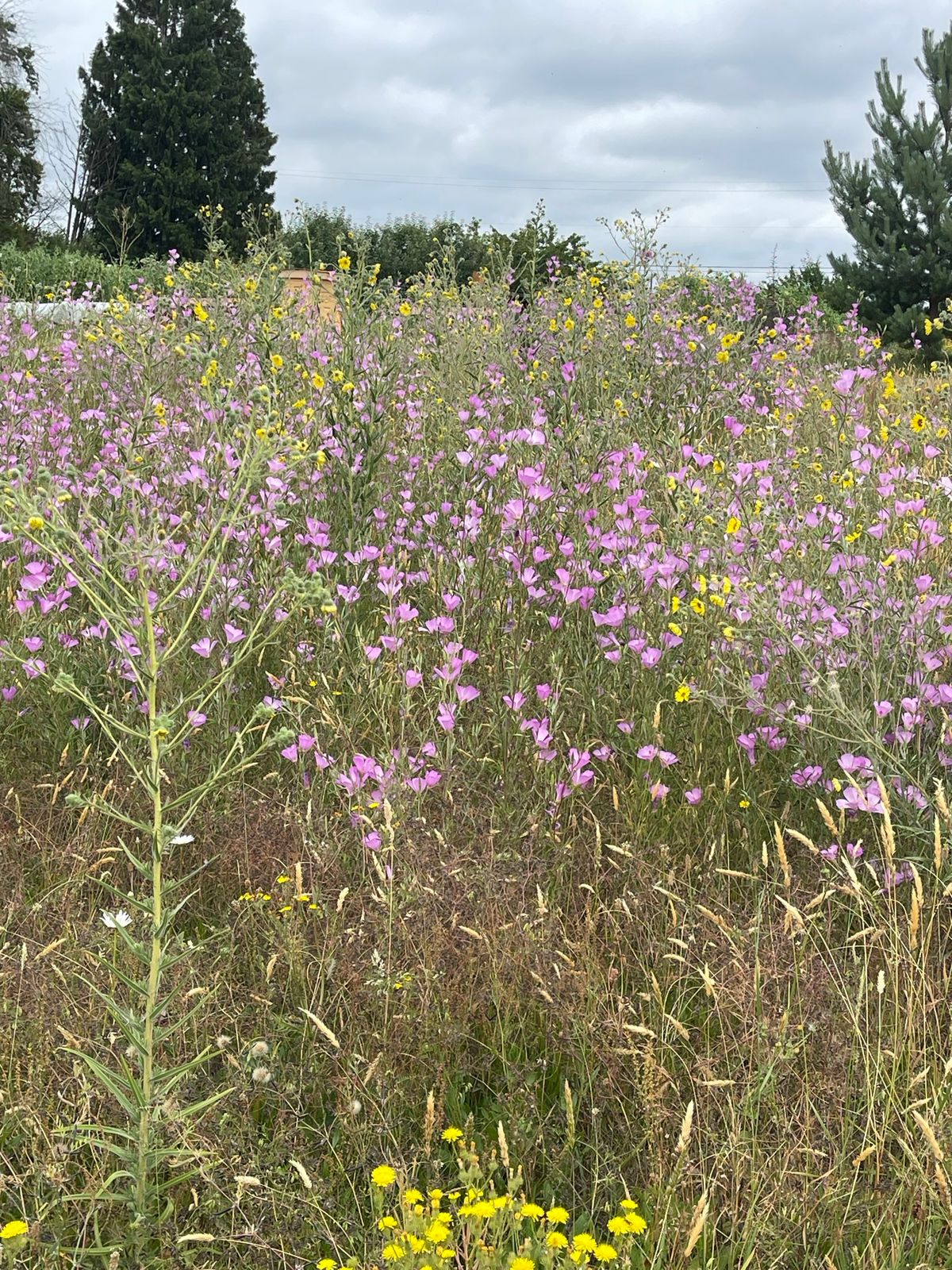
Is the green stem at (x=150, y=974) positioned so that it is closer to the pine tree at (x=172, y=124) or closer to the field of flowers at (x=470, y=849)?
the field of flowers at (x=470, y=849)

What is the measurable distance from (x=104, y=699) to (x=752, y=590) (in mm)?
1867

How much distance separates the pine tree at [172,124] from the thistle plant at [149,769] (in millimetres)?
31654

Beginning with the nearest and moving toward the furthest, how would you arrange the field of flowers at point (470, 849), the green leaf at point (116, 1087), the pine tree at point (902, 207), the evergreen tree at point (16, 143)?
the green leaf at point (116, 1087)
the field of flowers at point (470, 849)
the pine tree at point (902, 207)
the evergreen tree at point (16, 143)

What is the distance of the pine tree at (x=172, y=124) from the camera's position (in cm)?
3294

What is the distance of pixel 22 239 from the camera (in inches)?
1067

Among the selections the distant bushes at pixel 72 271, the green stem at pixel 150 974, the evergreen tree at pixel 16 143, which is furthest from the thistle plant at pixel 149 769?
the evergreen tree at pixel 16 143

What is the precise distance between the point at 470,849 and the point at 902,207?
1263 centimetres

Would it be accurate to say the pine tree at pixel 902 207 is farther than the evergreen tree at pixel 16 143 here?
No

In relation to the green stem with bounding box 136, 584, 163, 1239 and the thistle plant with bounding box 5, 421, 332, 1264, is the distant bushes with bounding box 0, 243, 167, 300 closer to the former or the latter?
the thistle plant with bounding box 5, 421, 332, 1264

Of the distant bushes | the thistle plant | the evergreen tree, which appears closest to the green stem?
the thistle plant

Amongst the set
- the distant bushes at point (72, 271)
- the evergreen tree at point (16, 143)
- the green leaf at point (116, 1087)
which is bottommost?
the green leaf at point (116, 1087)

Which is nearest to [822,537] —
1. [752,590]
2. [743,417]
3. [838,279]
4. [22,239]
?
[752,590]

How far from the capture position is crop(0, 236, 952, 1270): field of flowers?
167cm

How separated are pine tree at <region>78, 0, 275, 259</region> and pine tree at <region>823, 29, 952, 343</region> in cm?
2328
